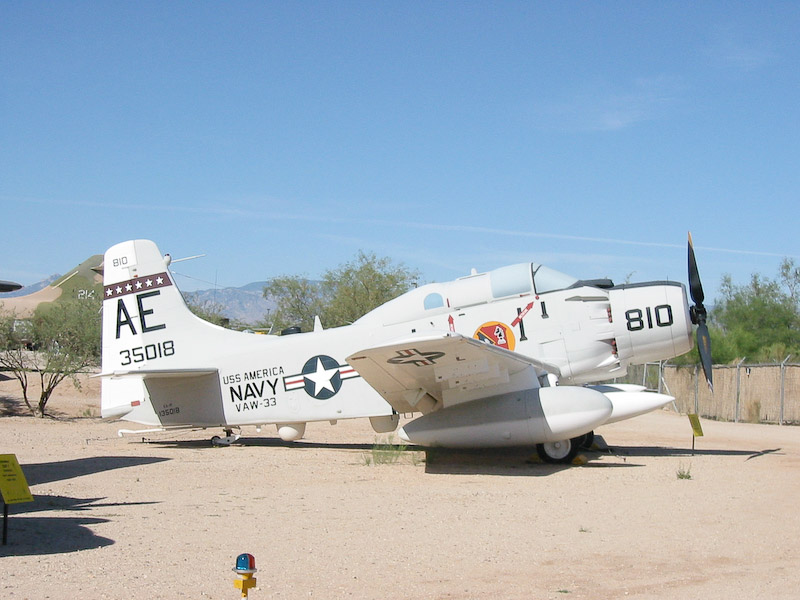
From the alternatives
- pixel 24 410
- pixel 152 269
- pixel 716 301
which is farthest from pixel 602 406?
pixel 716 301

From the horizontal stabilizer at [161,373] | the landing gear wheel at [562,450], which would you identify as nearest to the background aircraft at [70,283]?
the horizontal stabilizer at [161,373]

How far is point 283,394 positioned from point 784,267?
43364 millimetres

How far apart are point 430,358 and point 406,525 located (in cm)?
388

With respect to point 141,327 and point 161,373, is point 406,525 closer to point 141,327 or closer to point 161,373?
point 161,373

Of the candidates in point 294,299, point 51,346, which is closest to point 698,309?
point 51,346

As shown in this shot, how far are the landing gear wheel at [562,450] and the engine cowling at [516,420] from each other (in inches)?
31.0

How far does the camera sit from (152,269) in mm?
15109

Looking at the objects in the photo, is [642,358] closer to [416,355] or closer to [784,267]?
[416,355]

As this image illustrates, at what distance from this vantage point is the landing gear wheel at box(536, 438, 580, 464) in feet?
39.4

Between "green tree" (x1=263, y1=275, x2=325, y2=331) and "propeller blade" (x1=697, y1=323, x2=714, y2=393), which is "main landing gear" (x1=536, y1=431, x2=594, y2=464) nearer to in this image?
"propeller blade" (x1=697, y1=323, x2=714, y2=393)

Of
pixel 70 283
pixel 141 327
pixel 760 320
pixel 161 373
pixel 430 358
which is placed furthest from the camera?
pixel 70 283

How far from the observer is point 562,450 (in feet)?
39.5

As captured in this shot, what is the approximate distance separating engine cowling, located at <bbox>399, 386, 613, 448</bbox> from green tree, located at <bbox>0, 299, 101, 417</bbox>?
1478 cm

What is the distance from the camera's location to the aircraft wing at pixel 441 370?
1059cm
